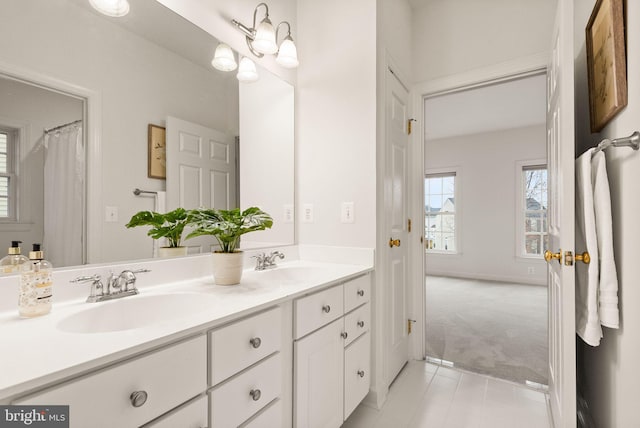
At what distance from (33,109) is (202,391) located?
1021 mm

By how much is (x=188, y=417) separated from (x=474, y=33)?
2.81m

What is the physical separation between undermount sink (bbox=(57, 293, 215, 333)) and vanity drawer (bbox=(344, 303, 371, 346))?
0.74m

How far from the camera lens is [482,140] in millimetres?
5645

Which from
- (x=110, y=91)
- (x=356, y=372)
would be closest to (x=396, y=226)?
(x=356, y=372)

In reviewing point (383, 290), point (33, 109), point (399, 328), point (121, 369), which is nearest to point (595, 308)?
point (383, 290)

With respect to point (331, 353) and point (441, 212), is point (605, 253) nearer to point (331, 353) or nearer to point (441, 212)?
point (331, 353)

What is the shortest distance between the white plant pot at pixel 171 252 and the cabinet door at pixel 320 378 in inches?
26.0

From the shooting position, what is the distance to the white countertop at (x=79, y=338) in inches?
22.7

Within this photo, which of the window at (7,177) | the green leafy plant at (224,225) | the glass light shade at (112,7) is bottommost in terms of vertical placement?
the green leafy plant at (224,225)

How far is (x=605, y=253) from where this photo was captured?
3.86 ft

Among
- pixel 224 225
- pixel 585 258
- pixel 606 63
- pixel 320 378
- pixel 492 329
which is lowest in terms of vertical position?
pixel 492 329

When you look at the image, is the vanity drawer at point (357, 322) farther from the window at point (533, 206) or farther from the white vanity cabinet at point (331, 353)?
the window at point (533, 206)

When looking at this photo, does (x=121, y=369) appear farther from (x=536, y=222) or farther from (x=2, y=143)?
(x=536, y=222)

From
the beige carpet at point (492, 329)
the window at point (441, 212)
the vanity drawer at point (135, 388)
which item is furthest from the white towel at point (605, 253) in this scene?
the window at point (441, 212)
